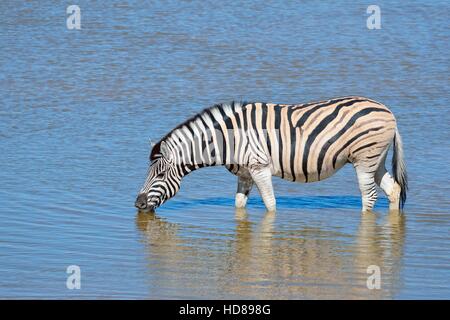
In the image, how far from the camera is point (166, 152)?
13.0 meters

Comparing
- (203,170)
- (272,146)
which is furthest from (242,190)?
(203,170)

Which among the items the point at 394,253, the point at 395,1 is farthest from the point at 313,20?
the point at 394,253

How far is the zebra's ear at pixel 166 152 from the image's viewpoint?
13.0 meters

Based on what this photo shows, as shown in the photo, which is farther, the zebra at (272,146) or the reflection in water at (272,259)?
the zebra at (272,146)

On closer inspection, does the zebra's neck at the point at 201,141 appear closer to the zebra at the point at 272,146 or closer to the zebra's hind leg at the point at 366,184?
the zebra at the point at 272,146

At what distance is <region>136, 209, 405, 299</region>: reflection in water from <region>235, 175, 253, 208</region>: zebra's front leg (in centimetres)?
14

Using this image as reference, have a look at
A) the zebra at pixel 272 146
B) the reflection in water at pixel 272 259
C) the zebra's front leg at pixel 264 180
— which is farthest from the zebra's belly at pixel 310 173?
the reflection in water at pixel 272 259

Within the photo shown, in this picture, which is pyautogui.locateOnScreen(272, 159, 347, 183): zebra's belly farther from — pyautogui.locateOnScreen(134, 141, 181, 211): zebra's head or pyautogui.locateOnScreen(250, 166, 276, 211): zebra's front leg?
pyautogui.locateOnScreen(134, 141, 181, 211): zebra's head

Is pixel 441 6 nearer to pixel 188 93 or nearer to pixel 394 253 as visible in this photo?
pixel 188 93

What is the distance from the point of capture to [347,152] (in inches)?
514

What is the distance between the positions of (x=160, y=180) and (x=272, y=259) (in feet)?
7.82

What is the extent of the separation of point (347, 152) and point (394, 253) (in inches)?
79.4

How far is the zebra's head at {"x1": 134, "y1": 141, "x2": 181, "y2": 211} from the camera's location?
13.0 meters
